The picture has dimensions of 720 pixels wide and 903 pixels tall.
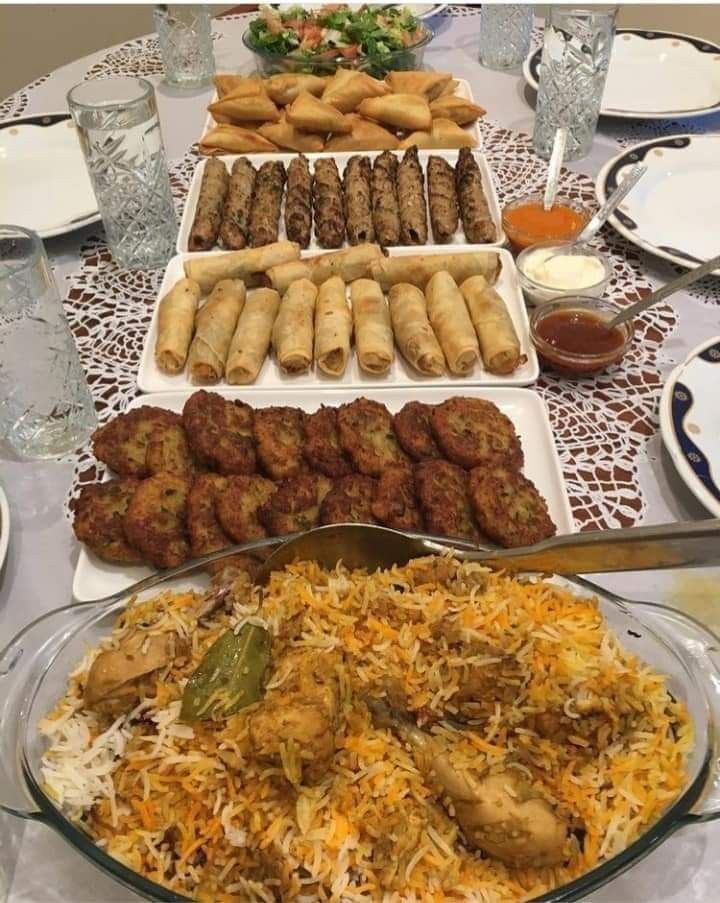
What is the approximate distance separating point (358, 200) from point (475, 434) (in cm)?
143

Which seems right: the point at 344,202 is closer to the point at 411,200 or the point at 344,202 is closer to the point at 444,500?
the point at 411,200

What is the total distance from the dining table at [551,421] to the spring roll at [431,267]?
430 millimetres

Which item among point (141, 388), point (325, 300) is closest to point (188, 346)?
point (141, 388)

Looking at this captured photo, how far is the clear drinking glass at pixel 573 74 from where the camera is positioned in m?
3.10

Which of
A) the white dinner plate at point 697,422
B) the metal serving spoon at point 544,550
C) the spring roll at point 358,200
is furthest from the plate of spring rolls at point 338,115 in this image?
the metal serving spoon at point 544,550

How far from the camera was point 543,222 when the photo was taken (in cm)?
293

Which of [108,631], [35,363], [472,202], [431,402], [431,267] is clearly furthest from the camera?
[472,202]

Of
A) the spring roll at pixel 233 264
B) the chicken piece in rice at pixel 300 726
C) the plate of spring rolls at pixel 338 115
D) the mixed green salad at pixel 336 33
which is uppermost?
the mixed green salad at pixel 336 33

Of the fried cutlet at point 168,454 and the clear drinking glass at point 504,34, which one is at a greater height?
the clear drinking glass at point 504,34

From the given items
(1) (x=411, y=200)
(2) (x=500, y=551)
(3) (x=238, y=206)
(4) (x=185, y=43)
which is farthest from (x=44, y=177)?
(2) (x=500, y=551)

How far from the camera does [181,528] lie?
1856mm

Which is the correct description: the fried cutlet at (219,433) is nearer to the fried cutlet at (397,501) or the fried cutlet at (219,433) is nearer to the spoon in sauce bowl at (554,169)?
the fried cutlet at (397,501)

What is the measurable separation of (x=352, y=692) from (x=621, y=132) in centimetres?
311

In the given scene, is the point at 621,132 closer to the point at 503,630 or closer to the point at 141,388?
the point at 141,388
